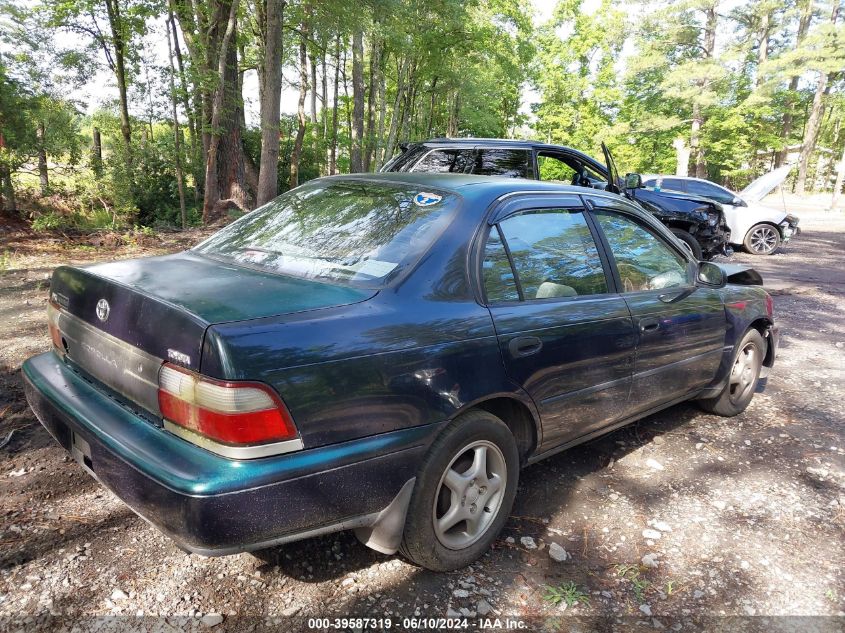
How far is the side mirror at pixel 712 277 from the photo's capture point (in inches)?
143

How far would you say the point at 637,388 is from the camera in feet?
10.3

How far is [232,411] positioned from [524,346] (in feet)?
4.18

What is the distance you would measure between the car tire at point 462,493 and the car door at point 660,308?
1.07 meters

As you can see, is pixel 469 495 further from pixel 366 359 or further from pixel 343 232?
pixel 343 232

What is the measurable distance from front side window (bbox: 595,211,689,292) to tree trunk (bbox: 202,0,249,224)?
9.59m

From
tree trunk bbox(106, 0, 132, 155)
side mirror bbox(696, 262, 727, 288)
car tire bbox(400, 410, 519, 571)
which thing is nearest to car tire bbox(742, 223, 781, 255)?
side mirror bbox(696, 262, 727, 288)

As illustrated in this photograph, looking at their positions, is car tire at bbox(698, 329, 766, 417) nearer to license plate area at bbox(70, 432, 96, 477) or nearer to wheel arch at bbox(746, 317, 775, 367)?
wheel arch at bbox(746, 317, 775, 367)

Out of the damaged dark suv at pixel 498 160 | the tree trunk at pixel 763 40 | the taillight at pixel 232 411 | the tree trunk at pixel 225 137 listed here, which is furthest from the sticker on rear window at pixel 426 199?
the tree trunk at pixel 763 40

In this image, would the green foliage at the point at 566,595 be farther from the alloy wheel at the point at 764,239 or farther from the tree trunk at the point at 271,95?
the alloy wheel at the point at 764,239

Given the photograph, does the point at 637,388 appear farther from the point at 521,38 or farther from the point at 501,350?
the point at 521,38

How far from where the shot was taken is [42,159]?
35.4ft

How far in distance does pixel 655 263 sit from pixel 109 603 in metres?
3.26

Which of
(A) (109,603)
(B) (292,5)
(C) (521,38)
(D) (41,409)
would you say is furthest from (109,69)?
(C) (521,38)

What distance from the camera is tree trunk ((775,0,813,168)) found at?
29.2 m
